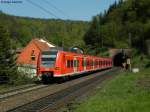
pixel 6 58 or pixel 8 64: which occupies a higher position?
pixel 6 58

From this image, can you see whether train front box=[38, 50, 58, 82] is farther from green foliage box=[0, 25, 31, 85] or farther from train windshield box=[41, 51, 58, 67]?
green foliage box=[0, 25, 31, 85]

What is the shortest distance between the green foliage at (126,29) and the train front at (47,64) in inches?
2829

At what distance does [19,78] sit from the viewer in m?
40.9

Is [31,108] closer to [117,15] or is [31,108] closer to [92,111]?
[92,111]

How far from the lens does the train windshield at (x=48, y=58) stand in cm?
4009

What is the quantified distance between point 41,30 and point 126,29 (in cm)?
5656

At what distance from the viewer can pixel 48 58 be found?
40.3 meters

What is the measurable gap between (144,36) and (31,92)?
86864mm

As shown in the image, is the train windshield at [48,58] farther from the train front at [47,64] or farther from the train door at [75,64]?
the train door at [75,64]

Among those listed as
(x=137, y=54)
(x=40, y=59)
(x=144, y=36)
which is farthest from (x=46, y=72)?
(x=144, y=36)

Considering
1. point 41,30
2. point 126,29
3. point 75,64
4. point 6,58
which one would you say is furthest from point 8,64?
point 41,30

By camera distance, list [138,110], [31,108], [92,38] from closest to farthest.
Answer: [138,110] < [31,108] < [92,38]

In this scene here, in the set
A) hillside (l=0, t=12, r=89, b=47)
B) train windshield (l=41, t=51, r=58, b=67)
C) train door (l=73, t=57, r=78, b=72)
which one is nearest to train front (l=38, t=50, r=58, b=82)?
train windshield (l=41, t=51, r=58, b=67)

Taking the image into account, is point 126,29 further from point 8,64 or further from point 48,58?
point 48,58
